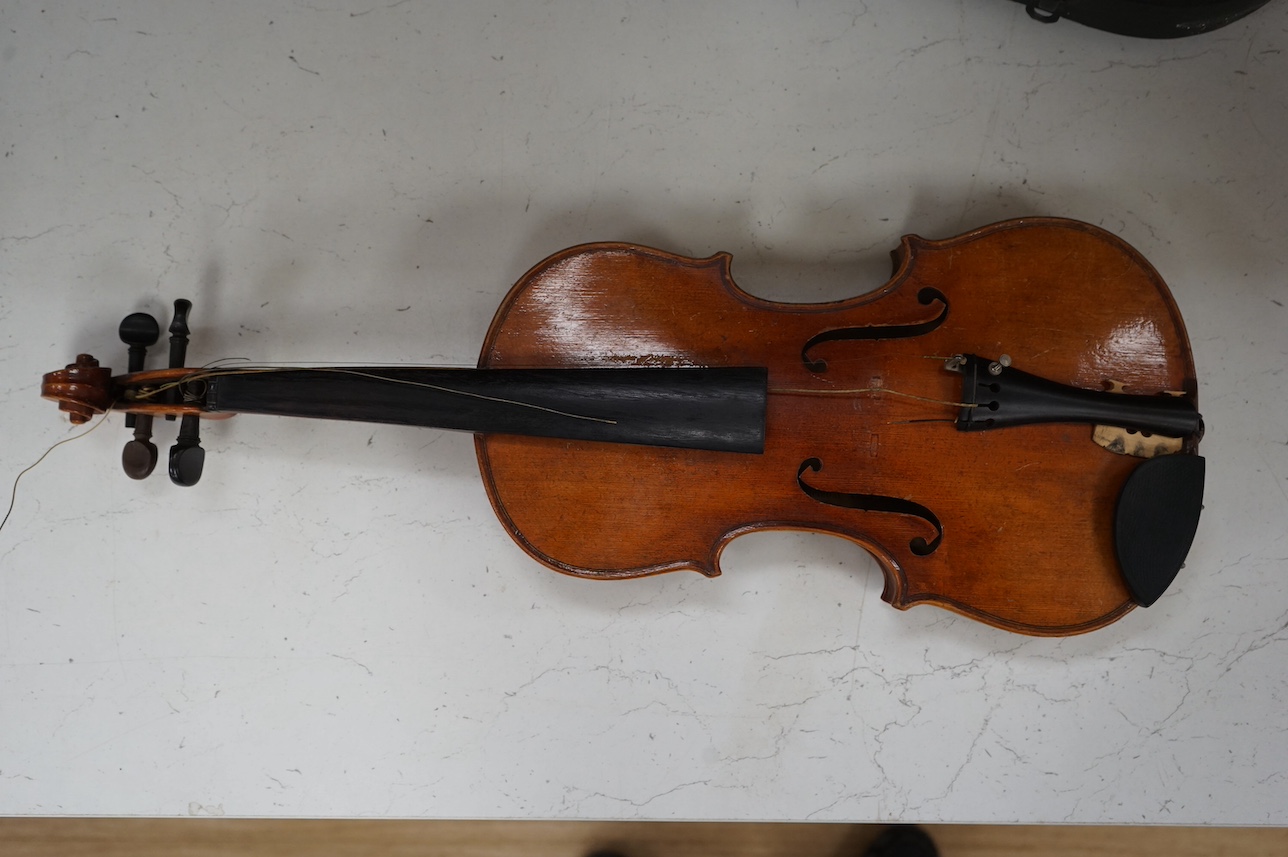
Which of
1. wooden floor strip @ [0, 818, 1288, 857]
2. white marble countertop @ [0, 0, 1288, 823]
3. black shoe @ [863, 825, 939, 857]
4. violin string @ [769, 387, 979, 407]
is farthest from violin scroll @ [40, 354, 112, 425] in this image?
black shoe @ [863, 825, 939, 857]

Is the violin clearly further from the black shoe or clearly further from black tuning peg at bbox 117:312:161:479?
the black shoe

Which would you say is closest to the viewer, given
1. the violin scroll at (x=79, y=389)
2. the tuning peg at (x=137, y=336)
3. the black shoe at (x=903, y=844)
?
the violin scroll at (x=79, y=389)

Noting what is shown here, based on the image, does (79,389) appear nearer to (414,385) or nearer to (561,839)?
(414,385)

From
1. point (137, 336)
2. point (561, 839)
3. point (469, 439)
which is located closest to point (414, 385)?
point (469, 439)

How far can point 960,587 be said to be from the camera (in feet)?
5.43

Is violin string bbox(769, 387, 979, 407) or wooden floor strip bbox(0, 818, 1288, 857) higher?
violin string bbox(769, 387, 979, 407)

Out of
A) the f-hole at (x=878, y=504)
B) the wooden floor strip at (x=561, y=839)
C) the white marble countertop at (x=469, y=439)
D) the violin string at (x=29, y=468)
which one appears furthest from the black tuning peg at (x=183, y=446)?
the f-hole at (x=878, y=504)

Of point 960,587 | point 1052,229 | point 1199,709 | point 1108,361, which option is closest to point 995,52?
point 1052,229

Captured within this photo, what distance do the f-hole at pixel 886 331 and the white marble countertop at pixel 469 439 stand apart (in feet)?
1.03

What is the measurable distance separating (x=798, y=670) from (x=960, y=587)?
53 centimetres

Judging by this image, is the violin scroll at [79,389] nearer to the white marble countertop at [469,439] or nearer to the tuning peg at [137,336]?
the tuning peg at [137,336]

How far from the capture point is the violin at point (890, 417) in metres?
1.61

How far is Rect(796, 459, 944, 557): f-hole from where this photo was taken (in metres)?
1.63

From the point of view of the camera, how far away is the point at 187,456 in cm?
158
